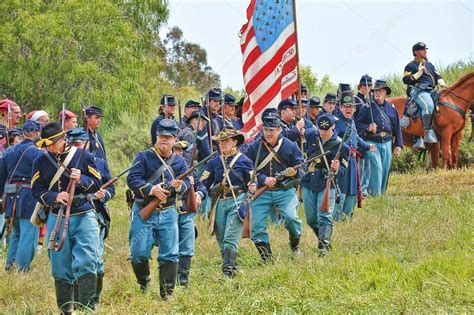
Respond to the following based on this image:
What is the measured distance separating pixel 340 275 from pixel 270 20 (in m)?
5.08

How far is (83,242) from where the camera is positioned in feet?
29.3

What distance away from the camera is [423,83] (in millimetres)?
17938

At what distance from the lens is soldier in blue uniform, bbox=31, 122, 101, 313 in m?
8.90

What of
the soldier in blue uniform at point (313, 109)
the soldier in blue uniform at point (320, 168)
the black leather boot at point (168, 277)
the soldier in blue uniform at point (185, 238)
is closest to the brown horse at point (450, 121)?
the soldier in blue uniform at point (313, 109)

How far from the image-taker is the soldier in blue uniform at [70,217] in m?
8.90

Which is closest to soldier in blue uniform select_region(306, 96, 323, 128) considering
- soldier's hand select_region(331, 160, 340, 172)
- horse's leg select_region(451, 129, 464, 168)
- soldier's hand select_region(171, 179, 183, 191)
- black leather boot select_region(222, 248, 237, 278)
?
soldier's hand select_region(331, 160, 340, 172)

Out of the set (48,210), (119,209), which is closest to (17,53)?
(119,209)

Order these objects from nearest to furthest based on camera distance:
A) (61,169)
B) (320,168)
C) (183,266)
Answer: (61,169) → (183,266) → (320,168)

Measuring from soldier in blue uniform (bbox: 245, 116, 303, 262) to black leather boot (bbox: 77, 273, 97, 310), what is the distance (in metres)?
2.78

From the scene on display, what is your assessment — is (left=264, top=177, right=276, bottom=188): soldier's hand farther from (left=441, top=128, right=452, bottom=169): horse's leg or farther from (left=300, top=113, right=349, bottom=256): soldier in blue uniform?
(left=441, top=128, right=452, bottom=169): horse's leg

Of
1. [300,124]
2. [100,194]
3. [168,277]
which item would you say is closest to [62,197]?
[100,194]

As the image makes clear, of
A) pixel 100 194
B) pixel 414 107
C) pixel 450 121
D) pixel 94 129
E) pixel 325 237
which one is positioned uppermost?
pixel 414 107

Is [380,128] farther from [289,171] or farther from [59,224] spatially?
[59,224]

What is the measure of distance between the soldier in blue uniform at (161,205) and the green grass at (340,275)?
312mm
